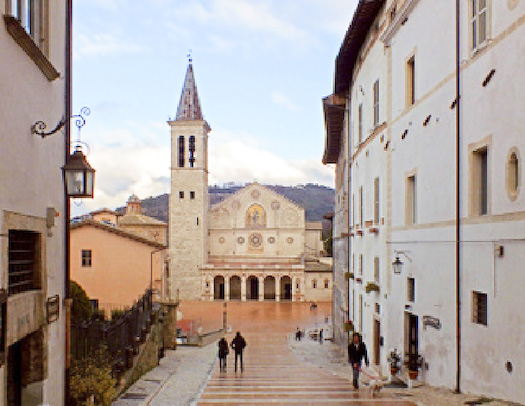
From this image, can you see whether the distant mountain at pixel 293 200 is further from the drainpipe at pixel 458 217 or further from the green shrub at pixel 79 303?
the drainpipe at pixel 458 217

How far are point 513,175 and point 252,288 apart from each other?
54934mm

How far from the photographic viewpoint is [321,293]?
192 ft

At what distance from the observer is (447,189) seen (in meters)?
10.6

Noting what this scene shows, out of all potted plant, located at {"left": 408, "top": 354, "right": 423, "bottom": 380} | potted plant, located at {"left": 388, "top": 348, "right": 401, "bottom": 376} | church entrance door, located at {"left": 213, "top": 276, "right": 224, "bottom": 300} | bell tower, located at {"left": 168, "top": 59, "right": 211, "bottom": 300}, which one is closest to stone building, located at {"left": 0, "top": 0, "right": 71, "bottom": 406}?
potted plant, located at {"left": 408, "top": 354, "right": 423, "bottom": 380}

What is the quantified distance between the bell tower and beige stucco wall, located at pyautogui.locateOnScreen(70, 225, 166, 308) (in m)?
29.1

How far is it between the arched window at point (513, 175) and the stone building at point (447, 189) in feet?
0.05

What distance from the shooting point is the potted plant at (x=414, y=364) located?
11852mm

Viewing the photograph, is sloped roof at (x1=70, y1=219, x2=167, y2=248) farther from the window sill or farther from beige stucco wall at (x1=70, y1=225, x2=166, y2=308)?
the window sill

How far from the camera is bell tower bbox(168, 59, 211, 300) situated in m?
59.2

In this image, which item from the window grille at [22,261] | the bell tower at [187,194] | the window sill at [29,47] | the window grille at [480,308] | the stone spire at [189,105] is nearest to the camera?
the window sill at [29,47]

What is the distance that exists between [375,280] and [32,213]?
11.5 meters

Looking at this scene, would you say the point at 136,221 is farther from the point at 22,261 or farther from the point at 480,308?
the point at 22,261

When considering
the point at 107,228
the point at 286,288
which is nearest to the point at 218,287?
the point at 286,288

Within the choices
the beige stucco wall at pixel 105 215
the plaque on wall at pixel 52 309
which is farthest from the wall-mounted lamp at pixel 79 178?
the beige stucco wall at pixel 105 215
